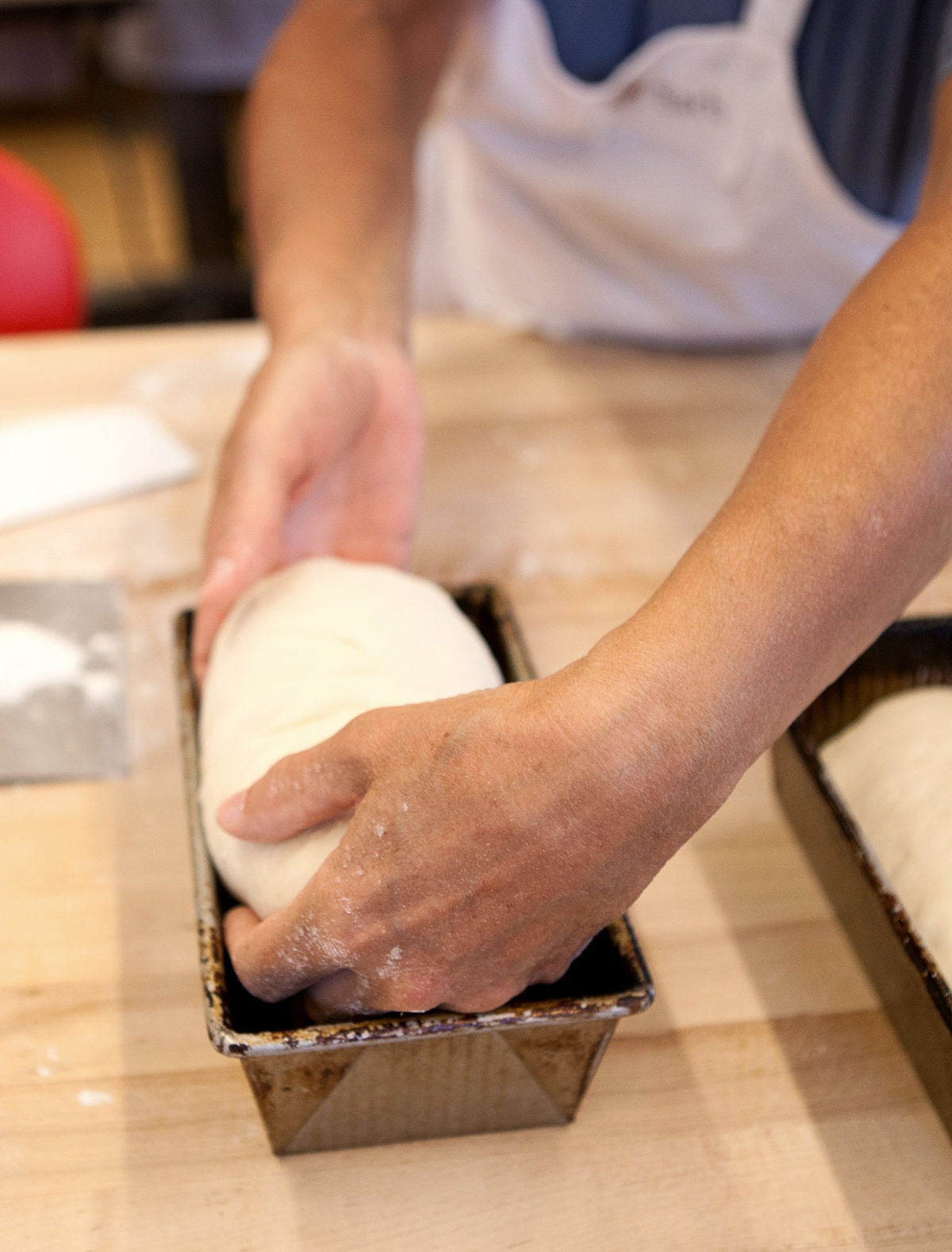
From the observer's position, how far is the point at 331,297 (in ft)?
3.25

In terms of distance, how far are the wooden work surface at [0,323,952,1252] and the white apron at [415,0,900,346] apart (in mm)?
464

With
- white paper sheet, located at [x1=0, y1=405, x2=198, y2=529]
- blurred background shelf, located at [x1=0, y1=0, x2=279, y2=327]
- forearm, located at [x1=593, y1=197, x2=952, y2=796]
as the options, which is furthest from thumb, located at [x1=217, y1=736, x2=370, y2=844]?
blurred background shelf, located at [x1=0, y1=0, x2=279, y2=327]

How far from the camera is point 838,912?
74cm

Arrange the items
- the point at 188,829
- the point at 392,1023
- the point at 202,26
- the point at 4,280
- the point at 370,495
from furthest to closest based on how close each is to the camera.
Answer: the point at 202,26 → the point at 4,280 → the point at 370,495 → the point at 188,829 → the point at 392,1023

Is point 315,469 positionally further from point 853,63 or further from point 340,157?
point 853,63

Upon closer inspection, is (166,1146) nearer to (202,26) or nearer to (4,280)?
(4,280)

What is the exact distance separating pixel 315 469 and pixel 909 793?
50 centimetres

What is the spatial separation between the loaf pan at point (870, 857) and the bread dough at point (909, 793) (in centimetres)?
2

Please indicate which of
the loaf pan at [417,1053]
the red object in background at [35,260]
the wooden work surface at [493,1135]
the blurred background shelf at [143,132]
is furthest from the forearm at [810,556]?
the blurred background shelf at [143,132]

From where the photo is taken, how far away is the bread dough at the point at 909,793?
2.13 feet

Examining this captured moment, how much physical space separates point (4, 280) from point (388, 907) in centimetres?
129

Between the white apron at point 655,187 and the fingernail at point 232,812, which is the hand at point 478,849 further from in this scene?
the white apron at point 655,187

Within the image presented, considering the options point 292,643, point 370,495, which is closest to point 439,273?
point 370,495

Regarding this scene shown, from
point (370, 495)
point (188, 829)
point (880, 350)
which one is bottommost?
point (188, 829)
